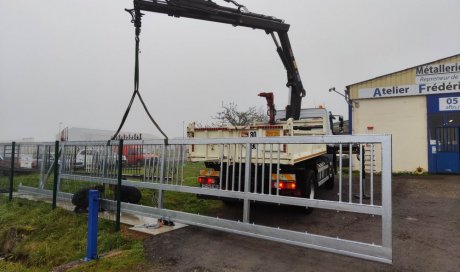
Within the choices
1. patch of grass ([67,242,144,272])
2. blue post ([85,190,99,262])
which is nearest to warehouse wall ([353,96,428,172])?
patch of grass ([67,242,144,272])

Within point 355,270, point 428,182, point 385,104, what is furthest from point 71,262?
point 385,104

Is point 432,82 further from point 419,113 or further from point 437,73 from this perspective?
point 419,113

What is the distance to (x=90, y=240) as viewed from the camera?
4586 mm

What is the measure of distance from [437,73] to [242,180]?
13398 mm

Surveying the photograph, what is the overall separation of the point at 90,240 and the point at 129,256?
1.95 feet

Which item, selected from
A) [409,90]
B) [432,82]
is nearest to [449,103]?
[432,82]

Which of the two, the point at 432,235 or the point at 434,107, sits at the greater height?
the point at 434,107

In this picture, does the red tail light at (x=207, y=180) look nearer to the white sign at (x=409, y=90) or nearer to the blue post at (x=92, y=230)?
the blue post at (x=92, y=230)

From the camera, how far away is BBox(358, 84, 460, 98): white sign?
49.0 ft

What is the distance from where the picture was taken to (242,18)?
7812 millimetres

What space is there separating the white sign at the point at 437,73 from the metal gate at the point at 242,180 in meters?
11.5

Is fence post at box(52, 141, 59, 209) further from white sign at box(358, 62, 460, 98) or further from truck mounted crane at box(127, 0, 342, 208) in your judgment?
white sign at box(358, 62, 460, 98)

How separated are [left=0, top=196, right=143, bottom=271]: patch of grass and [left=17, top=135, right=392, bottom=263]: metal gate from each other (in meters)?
0.55

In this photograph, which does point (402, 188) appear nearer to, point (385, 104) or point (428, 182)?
point (428, 182)
